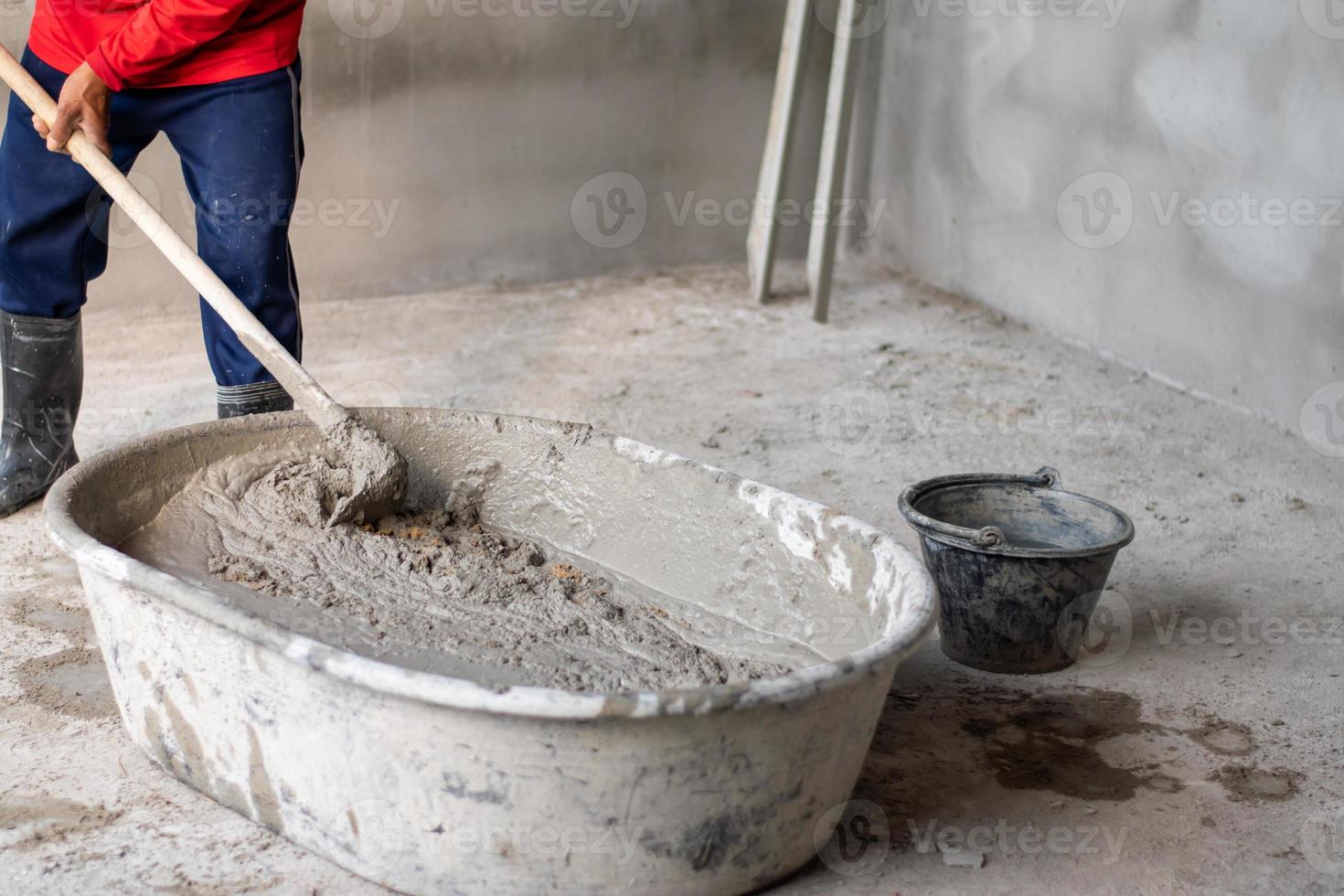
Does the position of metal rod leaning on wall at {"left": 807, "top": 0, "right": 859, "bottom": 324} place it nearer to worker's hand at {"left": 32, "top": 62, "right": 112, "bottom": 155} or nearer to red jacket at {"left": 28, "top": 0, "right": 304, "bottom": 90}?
red jacket at {"left": 28, "top": 0, "right": 304, "bottom": 90}

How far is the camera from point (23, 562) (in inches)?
116

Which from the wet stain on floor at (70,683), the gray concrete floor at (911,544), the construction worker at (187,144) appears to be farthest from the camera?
the construction worker at (187,144)

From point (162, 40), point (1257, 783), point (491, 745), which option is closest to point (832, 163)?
point (162, 40)

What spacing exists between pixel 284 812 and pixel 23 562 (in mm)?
1336

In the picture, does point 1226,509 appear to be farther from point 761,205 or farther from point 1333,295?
point 761,205

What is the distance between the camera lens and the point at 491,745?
1691 millimetres

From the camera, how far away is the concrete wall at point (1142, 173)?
3.94m

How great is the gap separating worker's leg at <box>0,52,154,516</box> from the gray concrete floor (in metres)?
0.19

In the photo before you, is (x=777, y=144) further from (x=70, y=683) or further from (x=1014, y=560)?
(x=70, y=683)

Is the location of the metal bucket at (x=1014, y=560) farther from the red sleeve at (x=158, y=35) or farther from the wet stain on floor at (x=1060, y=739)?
the red sleeve at (x=158, y=35)

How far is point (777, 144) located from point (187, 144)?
2754 millimetres

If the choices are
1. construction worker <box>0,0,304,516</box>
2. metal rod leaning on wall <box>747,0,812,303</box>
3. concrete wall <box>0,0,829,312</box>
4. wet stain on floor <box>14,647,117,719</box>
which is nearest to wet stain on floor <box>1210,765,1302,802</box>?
wet stain on floor <box>14,647,117,719</box>

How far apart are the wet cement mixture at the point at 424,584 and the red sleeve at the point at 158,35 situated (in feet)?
2.68

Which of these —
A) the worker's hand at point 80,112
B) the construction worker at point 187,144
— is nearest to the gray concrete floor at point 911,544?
the construction worker at point 187,144
